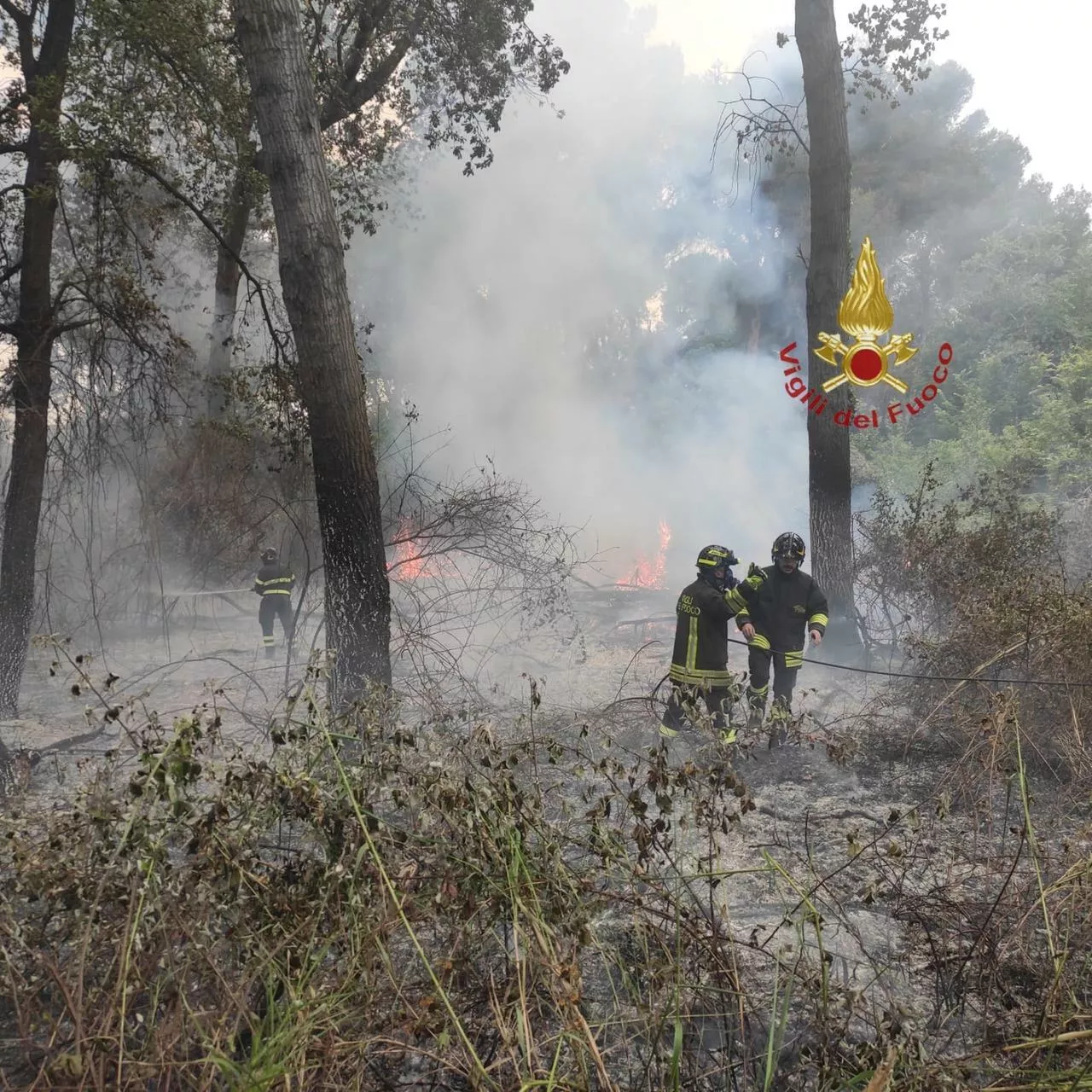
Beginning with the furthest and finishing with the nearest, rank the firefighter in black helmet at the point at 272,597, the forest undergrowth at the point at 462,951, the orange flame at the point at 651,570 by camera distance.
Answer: the orange flame at the point at 651,570, the firefighter in black helmet at the point at 272,597, the forest undergrowth at the point at 462,951

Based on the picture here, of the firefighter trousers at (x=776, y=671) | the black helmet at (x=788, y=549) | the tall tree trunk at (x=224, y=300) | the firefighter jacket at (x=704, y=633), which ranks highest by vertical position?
the tall tree trunk at (x=224, y=300)

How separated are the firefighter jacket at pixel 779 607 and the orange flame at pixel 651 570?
5674 millimetres

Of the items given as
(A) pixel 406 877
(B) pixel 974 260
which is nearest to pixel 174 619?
(A) pixel 406 877

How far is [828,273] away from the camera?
7.23 m

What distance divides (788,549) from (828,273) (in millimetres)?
2995

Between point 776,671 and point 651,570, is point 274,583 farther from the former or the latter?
point 651,570

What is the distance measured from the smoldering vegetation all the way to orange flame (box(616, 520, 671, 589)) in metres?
0.13

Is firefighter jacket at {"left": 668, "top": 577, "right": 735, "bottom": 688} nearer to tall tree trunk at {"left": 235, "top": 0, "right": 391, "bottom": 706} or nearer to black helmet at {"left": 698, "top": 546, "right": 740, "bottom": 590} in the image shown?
black helmet at {"left": 698, "top": 546, "right": 740, "bottom": 590}

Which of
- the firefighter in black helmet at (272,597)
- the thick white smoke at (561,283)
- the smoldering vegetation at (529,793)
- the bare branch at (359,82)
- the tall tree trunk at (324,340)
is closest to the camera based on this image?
the smoldering vegetation at (529,793)

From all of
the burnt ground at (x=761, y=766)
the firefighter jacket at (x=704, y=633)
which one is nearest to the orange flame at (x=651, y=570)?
the burnt ground at (x=761, y=766)

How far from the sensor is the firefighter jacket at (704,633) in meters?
5.60

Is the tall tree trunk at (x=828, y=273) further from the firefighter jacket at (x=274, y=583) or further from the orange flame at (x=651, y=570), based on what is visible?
the firefighter jacket at (x=274, y=583)

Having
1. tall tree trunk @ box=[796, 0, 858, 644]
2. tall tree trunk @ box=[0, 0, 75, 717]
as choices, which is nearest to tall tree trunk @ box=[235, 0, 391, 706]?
tall tree trunk @ box=[0, 0, 75, 717]

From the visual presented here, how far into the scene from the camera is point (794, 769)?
5.21 meters
